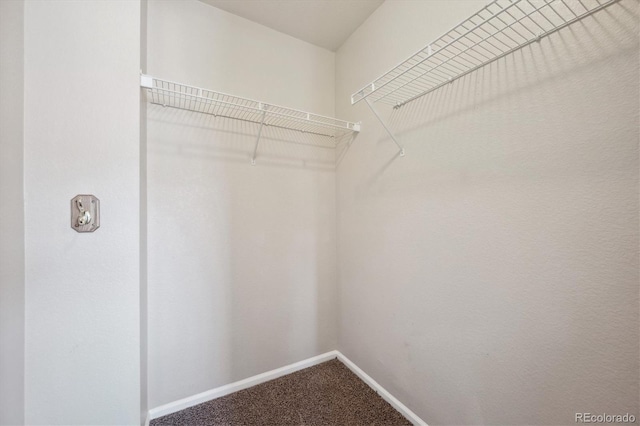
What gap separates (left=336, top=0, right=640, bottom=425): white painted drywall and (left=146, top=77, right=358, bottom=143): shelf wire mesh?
0.47 metres

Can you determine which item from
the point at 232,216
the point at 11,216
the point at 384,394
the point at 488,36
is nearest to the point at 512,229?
the point at 488,36

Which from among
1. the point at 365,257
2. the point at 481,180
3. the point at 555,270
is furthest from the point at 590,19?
the point at 365,257

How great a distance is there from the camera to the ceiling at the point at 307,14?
1.49 meters

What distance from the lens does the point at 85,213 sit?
37.7 inches

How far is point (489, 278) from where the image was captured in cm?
99

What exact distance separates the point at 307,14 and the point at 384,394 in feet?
8.12

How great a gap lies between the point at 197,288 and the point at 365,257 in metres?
1.09

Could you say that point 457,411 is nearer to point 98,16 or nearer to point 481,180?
point 481,180

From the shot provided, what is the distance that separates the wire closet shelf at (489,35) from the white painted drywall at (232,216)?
795 mm

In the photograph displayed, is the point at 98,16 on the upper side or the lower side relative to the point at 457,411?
upper

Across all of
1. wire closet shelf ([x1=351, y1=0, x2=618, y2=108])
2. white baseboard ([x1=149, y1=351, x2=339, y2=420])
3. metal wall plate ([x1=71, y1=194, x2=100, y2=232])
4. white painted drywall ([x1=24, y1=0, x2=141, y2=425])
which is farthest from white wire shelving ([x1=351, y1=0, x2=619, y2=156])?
white baseboard ([x1=149, y1=351, x2=339, y2=420])

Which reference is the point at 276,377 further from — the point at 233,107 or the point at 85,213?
the point at 233,107

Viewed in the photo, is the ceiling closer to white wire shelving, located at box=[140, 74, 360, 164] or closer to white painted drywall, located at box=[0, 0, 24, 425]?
white wire shelving, located at box=[140, 74, 360, 164]

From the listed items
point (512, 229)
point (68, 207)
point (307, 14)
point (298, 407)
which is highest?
point (307, 14)
